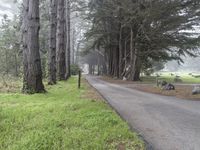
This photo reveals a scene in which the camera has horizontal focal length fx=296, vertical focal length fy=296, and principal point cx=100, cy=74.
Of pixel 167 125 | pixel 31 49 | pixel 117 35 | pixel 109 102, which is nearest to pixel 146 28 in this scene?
pixel 117 35

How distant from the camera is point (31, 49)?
11.6m

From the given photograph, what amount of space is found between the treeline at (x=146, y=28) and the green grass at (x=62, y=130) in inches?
589

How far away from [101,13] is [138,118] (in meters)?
23.2

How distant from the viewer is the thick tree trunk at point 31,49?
1152 centimetres

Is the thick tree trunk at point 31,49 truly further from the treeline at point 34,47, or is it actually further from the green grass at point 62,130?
the green grass at point 62,130

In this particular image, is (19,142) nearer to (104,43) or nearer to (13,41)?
(104,43)

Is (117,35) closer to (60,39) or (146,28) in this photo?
(146,28)

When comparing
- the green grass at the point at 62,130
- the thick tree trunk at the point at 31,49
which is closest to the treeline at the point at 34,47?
the thick tree trunk at the point at 31,49

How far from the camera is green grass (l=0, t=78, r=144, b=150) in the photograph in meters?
4.91

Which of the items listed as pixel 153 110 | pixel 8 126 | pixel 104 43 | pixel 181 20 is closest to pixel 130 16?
pixel 181 20

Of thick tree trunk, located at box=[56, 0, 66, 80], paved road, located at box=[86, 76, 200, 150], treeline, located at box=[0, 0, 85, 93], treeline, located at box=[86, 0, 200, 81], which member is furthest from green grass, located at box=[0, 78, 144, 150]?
thick tree trunk, located at box=[56, 0, 66, 80]

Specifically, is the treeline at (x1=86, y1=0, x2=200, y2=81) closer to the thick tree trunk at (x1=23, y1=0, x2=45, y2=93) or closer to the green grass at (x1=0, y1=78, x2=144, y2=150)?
the thick tree trunk at (x1=23, y1=0, x2=45, y2=93)

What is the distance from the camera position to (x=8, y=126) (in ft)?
19.3

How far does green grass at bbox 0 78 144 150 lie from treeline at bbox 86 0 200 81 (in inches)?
589
